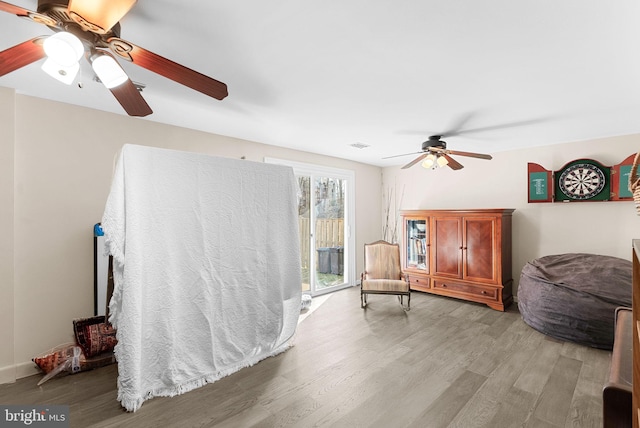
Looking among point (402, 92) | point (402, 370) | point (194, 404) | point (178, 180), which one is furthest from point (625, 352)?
point (178, 180)

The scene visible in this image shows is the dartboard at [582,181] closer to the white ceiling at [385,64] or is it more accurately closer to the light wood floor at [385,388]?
the white ceiling at [385,64]

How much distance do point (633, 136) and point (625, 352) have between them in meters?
3.58

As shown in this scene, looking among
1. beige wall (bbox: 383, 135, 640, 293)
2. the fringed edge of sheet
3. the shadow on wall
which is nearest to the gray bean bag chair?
beige wall (bbox: 383, 135, 640, 293)

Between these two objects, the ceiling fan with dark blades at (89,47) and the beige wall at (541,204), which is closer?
the ceiling fan with dark blades at (89,47)

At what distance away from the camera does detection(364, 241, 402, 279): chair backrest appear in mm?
4301

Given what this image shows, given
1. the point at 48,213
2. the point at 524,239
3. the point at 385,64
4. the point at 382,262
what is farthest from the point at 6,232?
the point at 524,239

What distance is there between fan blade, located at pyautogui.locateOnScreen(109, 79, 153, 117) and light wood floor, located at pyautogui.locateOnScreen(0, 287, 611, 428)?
1973mm

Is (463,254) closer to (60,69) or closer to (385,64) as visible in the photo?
(385,64)

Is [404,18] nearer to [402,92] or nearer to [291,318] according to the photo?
[402,92]

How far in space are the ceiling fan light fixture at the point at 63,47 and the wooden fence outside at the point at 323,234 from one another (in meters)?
3.51

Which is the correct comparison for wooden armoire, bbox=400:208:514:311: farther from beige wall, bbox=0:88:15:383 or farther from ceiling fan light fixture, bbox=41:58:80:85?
beige wall, bbox=0:88:15:383

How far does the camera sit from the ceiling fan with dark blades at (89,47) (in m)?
1.07

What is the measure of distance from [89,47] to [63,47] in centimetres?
25

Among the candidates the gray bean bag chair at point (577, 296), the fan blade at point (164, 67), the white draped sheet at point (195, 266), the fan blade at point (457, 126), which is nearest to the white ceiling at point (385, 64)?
the fan blade at point (457, 126)
